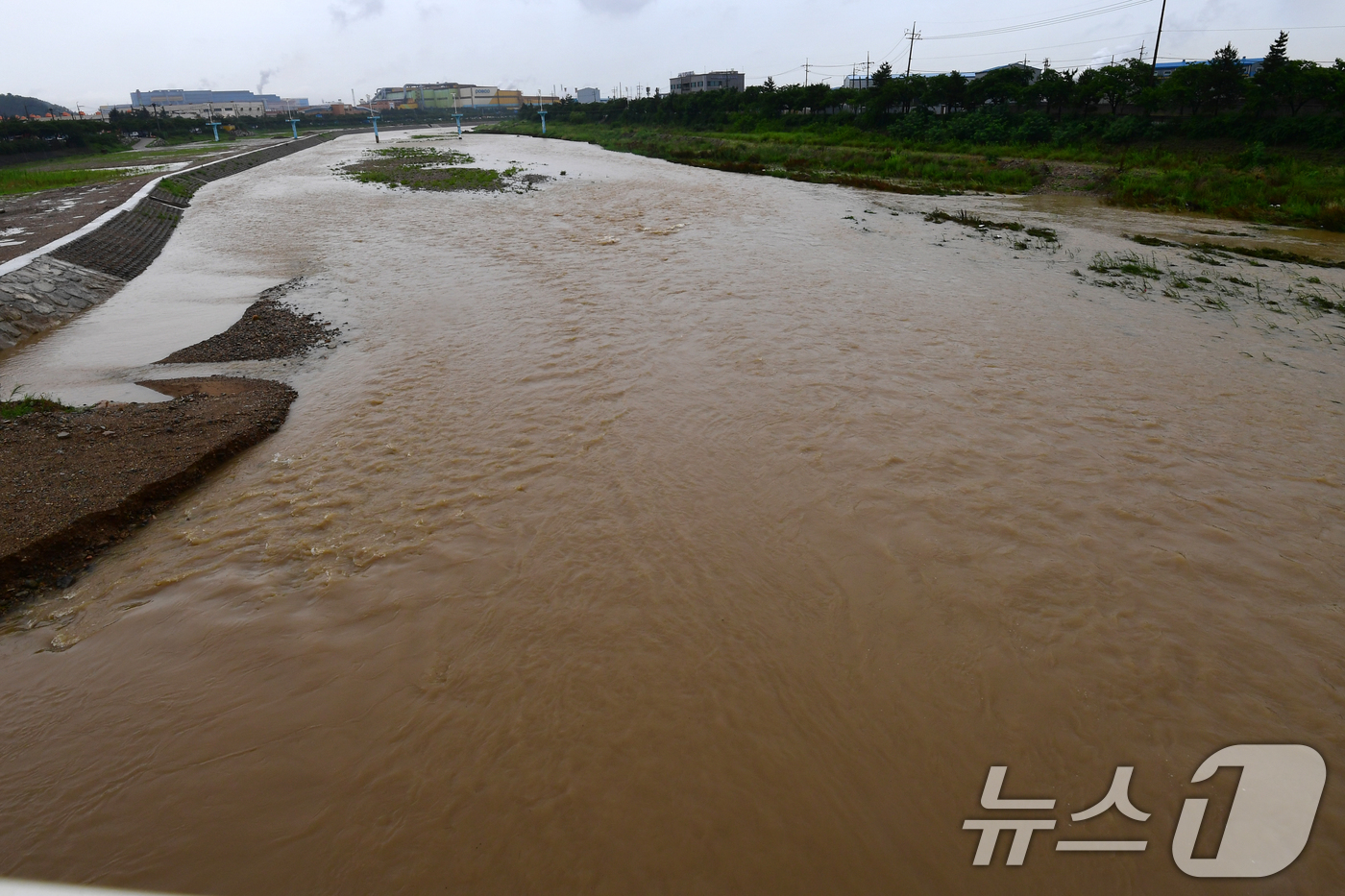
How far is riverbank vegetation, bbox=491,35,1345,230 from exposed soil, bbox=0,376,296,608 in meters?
23.7

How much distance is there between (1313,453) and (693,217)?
49.4 ft

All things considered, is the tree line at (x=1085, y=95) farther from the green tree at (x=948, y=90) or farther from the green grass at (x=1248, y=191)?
the green grass at (x=1248, y=191)

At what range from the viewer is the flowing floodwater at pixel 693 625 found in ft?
9.64

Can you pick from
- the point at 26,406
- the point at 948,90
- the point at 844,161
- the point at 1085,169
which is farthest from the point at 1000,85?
the point at 26,406

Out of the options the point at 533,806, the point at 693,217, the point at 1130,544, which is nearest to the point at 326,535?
the point at 533,806

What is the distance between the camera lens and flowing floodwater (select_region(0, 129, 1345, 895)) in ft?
9.64

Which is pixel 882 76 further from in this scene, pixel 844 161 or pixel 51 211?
pixel 51 211

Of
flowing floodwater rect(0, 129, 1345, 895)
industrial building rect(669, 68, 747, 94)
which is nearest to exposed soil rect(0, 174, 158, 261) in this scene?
flowing floodwater rect(0, 129, 1345, 895)

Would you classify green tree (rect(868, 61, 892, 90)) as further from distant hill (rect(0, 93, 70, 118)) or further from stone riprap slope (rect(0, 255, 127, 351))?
distant hill (rect(0, 93, 70, 118))

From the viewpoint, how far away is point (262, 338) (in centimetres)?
879

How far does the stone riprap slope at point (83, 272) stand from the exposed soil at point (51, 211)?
557 mm

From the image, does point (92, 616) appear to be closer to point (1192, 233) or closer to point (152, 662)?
point (152, 662)

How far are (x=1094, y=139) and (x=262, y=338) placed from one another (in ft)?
111

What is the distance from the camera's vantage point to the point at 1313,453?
19.7ft
